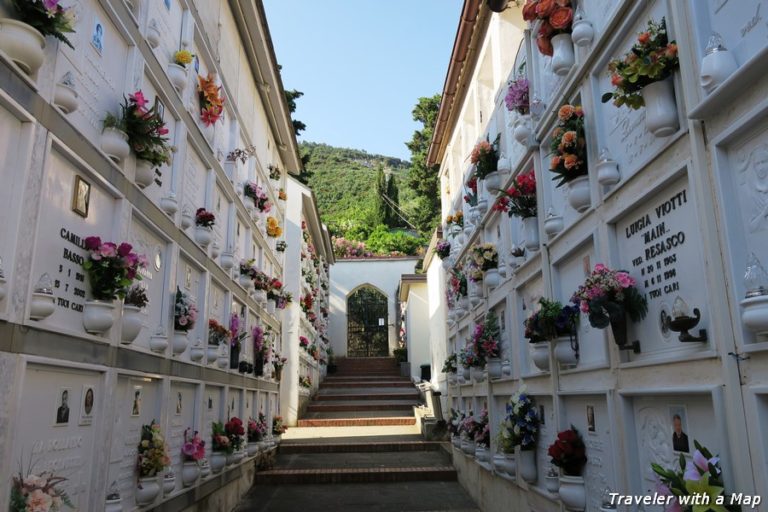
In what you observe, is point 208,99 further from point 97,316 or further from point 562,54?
point 562,54

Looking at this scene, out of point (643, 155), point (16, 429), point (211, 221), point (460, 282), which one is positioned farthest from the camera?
point (460, 282)

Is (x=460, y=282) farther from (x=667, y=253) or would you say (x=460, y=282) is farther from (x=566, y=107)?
(x=667, y=253)

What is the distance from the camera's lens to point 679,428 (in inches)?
119

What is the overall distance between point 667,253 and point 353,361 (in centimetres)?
1960

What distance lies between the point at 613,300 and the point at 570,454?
1446mm

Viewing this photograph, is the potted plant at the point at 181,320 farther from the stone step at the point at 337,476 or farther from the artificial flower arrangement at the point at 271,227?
the artificial flower arrangement at the point at 271,227

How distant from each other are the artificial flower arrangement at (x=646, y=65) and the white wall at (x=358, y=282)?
21874 millimetres

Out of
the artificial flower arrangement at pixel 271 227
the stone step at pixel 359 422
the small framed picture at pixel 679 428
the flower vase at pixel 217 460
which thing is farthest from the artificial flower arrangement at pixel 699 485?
the stone step at pixel 359 422

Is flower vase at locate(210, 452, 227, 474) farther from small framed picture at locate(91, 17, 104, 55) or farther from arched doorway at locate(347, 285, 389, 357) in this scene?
A: arched doorway at locate(347, 285, 389, 357)

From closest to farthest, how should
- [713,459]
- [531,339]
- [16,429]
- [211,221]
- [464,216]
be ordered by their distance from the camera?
1. [713,459]
2. [16,429]
3. [531,339]
4. [211,221]
5. [464,216]

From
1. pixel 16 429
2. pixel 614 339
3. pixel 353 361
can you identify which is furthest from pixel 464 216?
pixel 353 361

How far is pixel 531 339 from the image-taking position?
16.3 ft

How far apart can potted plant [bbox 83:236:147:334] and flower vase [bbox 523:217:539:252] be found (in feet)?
11.0

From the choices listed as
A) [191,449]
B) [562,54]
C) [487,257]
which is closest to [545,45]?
[562,54]
